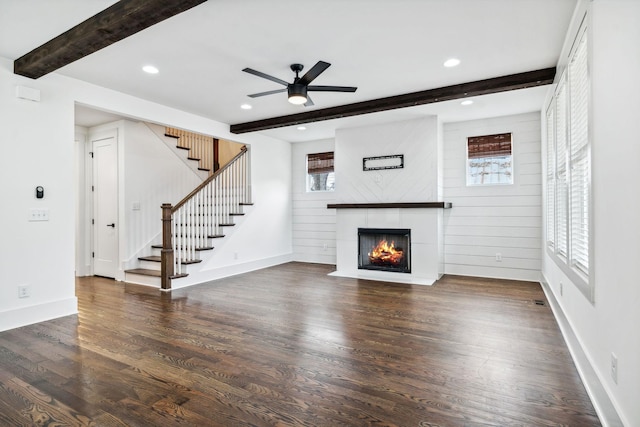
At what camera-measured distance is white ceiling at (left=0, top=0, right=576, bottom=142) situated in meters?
2.71

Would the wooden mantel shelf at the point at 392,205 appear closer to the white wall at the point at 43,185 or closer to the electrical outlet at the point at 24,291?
the white wall at the point at 43,185

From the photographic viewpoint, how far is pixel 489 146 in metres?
5.93

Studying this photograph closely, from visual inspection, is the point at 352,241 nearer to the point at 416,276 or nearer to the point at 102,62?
the point at 416,276

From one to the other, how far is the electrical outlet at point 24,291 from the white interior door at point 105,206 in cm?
242

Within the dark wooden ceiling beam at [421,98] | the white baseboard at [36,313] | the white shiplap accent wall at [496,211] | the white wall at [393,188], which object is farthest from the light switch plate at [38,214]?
the white shiplap accent wall at [496,211]

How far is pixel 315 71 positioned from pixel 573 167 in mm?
2517

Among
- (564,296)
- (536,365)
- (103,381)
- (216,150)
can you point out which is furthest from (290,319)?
(216,150)

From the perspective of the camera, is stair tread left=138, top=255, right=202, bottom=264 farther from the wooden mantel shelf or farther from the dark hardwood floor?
the wooden mantel shelf

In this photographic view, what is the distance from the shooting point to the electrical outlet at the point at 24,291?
362 centimetres

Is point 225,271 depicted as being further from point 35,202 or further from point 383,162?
point 383,162

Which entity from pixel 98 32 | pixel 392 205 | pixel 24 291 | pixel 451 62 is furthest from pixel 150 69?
pixel 392 205

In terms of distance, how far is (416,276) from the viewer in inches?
231

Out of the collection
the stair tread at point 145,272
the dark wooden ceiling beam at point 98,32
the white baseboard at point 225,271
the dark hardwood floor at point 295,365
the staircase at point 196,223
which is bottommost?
the dark hardwood floor at point 295,365

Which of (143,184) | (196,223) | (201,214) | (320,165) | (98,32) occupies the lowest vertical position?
(196,223)
